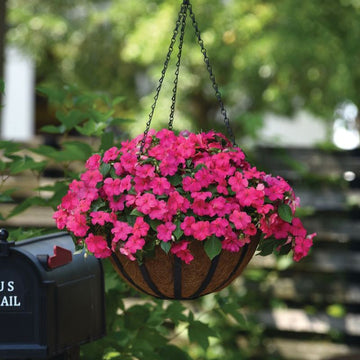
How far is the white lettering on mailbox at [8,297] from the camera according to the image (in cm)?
211

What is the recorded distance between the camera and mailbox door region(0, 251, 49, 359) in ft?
6.86

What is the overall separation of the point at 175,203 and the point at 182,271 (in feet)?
0.72

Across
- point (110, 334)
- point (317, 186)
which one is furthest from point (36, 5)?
point (110, 334)

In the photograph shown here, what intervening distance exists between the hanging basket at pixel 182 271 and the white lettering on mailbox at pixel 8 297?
31 centimetres

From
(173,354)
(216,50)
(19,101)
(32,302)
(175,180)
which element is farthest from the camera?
(19,101)

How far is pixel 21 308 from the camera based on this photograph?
2.11 meters

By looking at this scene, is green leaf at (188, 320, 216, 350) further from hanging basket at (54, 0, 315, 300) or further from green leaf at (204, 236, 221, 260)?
green leaf at (204, 236, 221, 260)

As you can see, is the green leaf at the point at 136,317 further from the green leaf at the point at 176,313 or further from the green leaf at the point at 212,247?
the green leaf at the point at 212,247

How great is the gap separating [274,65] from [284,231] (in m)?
Answer: 4.55

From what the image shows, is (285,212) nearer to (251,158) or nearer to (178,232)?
(178,232)

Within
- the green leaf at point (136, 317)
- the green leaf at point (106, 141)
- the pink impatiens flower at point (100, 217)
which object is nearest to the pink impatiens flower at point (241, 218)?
the pink impatiens flower at point (100, 217)

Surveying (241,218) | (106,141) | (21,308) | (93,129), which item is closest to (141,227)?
(241,218)

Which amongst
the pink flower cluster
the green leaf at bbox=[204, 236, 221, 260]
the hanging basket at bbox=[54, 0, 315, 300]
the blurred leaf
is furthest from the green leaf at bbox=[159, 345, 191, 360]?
the blurred leaf

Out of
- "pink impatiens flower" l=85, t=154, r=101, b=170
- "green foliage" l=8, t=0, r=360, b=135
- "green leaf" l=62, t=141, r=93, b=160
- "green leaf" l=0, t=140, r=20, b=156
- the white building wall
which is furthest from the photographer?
the white building wall
